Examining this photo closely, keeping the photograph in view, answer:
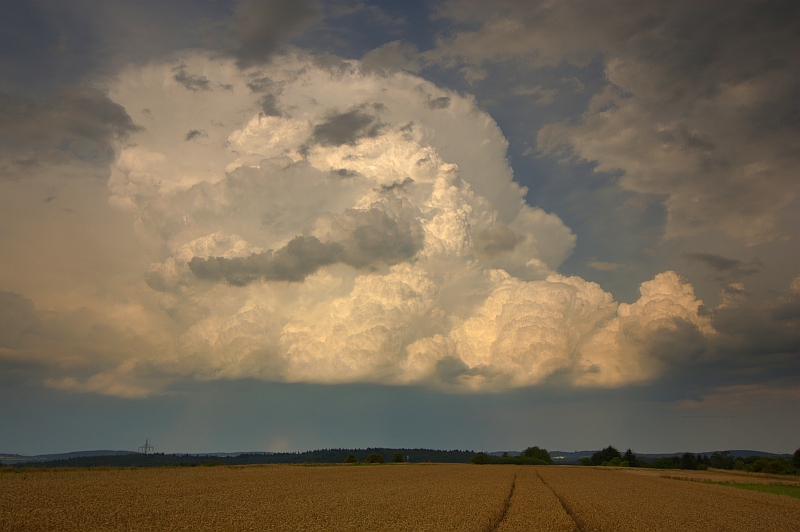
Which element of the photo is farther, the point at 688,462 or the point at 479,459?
the point at 688,462

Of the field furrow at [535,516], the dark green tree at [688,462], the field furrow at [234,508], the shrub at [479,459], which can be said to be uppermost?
the field furrow at [234,508]

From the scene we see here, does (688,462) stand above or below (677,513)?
below

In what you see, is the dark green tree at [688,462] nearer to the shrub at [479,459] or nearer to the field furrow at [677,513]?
the shrub at [479,459]

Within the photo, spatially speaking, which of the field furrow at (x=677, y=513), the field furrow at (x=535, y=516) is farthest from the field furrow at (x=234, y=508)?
the field furrow at (x=677, y=513)

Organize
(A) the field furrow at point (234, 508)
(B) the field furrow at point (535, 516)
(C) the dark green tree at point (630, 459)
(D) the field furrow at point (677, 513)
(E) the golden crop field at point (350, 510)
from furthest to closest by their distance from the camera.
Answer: (C) the dark green tree at point (630, 459) → (D) the field furrow at point (677, 513) → (B) the field furrow at point (535, 516) → (E) the golden crop field at point (350, 510) → (A) the field furrow at point (234, 508)

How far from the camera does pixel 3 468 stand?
63812 millimetres

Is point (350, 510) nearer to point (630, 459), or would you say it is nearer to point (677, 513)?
point (677, 513)

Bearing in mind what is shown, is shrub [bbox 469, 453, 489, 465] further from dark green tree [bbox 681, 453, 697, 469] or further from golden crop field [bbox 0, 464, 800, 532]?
golden crop field [bbox 0, 464, 800, 532]

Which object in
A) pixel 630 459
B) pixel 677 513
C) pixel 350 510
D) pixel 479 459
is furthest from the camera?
pixel 630 459

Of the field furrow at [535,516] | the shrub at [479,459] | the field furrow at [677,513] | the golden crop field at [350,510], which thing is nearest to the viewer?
the golden crop field at [350,510]

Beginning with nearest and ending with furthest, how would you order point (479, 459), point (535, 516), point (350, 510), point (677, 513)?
1. point (535, 516)
2. point (350, 510)
3. point (677, 513)
4. point (479, 459)

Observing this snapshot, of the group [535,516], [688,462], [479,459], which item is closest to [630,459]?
[688,462]

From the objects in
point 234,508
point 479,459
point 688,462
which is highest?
point 234,508

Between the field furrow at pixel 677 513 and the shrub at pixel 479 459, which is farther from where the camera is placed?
the shrub at pixel 479 459
